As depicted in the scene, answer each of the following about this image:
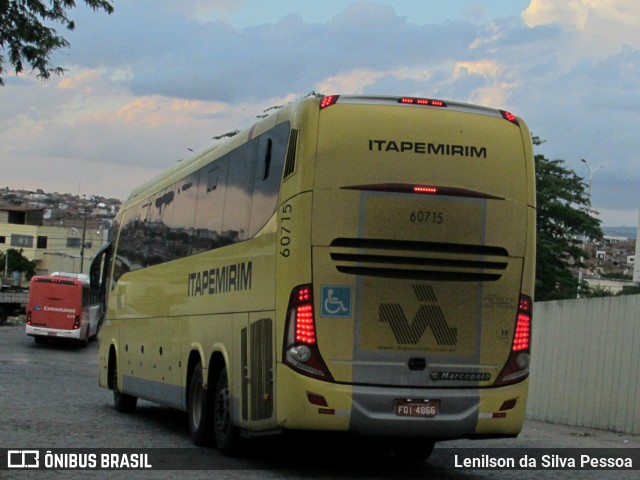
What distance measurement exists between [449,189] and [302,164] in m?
1.41

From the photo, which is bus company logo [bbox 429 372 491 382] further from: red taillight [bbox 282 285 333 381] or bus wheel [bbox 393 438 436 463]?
bus wheel [bbox 393 438 436 463]

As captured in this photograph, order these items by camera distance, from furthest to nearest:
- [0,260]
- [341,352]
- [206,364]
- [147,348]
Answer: [0,260] → [147,348] → [206,364] → [341,352]

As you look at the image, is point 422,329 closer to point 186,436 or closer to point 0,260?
point 186,436

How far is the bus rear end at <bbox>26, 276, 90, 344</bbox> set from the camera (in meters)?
49.7

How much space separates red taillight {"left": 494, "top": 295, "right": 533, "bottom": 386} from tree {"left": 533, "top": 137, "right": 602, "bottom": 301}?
35506mm

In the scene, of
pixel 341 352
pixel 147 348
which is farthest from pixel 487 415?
pixel 147 348

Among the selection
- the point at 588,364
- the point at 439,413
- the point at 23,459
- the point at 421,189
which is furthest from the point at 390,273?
the point at 588,364

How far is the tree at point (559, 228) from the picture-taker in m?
47.2

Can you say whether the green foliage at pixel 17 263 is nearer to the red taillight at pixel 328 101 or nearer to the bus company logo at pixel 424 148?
the red taillight at pixel 328 101

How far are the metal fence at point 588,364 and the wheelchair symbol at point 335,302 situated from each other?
8.87 metres

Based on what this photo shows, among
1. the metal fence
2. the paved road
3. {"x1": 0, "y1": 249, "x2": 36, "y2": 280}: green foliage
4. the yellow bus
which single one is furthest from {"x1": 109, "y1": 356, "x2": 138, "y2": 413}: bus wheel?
{"x1": 0, "y1": 249, "x2": 36, "y2": 280}: green foliage

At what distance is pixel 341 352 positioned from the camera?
10.9m

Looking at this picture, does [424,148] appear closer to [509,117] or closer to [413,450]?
[509,117]

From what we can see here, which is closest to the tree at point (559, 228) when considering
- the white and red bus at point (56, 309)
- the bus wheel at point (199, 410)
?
the white and red bus at point (56, 309)
